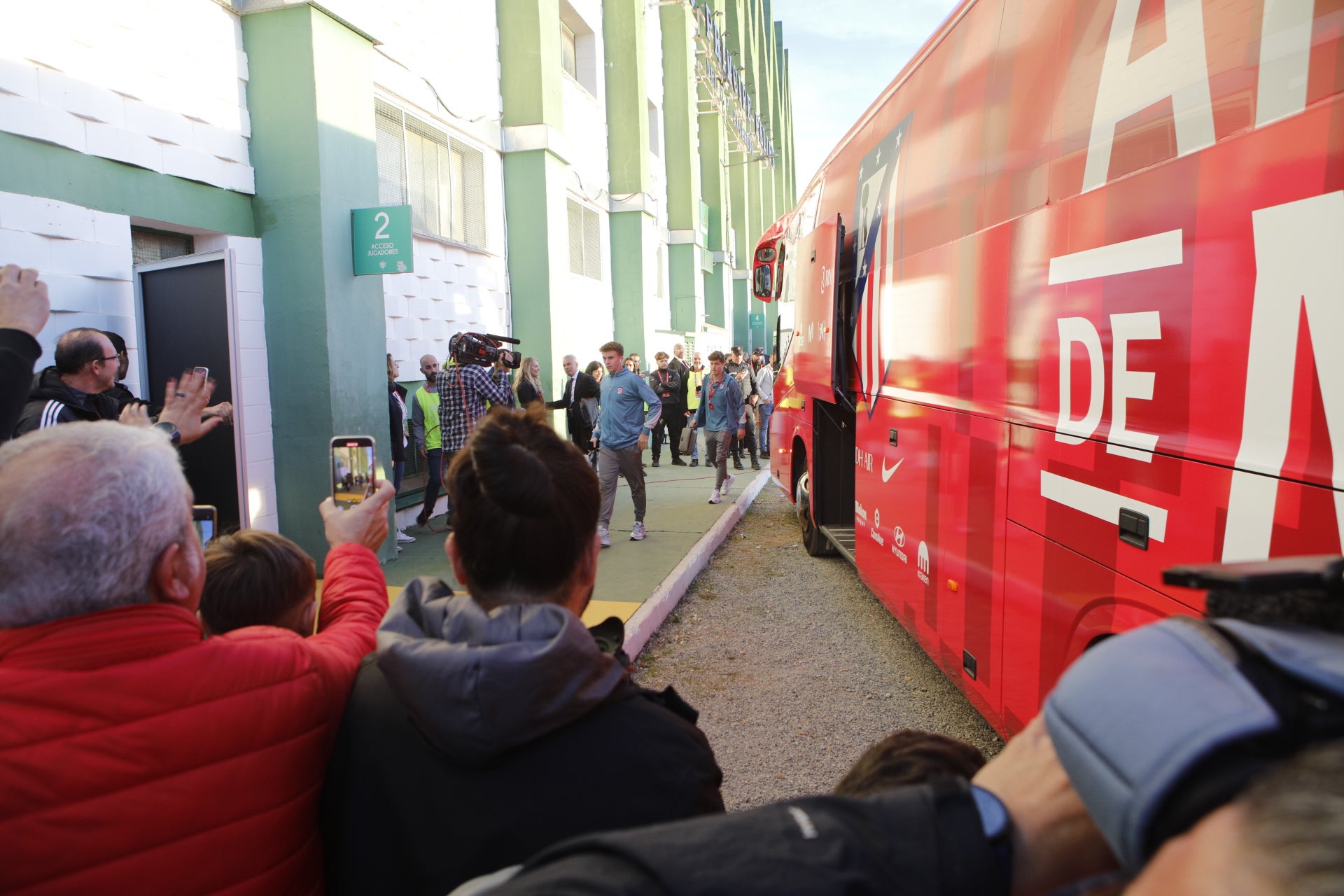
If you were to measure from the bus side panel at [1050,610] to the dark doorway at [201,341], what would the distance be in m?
4.97

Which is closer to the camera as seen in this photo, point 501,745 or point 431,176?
point 501,745

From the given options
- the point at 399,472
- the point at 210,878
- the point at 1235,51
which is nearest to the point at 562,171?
the point at 399,472

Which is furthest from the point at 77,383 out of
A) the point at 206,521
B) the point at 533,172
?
the point at 533,172

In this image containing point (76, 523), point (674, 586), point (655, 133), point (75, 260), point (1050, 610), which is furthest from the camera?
point (655, 133)

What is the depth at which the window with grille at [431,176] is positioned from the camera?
988cm

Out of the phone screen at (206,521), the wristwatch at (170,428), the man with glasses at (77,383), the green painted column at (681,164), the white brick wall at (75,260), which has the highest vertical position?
the green painted column at (681,164)

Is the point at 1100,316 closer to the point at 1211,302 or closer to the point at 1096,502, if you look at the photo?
the point at 1211,302

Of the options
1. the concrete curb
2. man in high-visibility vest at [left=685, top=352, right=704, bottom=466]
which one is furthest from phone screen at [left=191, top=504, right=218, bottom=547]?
man in high-visibility vest at [left=685, top=352, right=704, bottom=466]

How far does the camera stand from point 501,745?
118cm

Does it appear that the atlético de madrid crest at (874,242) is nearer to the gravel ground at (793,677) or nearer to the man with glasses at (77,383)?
the gravel ground at (793,677)

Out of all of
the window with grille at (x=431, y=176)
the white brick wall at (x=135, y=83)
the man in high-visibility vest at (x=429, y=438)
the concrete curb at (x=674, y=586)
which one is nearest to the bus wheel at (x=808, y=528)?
the concrete curb at (x=674, y=586)

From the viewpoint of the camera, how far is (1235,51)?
2.10 meters

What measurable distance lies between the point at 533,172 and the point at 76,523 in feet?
39.3

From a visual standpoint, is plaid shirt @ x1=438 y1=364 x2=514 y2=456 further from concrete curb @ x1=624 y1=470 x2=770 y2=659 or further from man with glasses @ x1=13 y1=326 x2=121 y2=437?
man with glasses @ x1=13 y1=326 x2=121 y2=437
